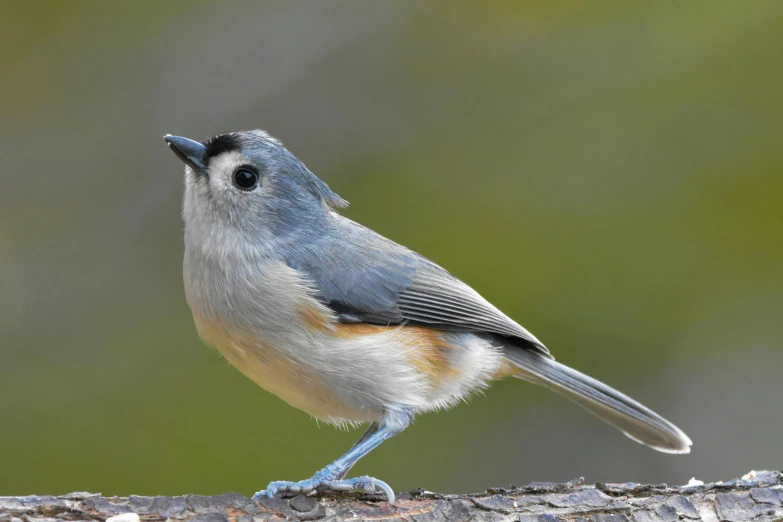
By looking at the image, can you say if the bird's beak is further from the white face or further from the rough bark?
A: the rough bark

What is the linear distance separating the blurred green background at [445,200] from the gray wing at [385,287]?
1011 mm

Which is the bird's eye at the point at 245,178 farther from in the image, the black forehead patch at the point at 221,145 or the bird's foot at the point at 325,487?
the bird's foot at the point at 325,487

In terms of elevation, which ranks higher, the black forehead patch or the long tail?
the black forehead patch

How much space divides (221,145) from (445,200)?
1808 mm

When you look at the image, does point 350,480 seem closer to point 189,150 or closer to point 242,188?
point 242,188

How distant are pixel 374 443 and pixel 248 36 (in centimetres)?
291

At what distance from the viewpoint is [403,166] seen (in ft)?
15.4

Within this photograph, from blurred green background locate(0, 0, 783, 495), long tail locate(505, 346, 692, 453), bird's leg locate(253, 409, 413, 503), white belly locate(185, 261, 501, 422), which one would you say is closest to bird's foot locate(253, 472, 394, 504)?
bird's leg locate(253, 409, 413, 503)

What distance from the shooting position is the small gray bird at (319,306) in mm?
2838

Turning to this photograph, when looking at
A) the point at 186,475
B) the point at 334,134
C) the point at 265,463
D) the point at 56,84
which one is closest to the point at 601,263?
the point at 334,134

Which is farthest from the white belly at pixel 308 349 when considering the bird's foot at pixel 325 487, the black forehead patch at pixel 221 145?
the black forehead patch at pixel 221 145

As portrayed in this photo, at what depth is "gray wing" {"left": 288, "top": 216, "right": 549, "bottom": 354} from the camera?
3.04 metres

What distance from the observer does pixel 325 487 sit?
2.68m

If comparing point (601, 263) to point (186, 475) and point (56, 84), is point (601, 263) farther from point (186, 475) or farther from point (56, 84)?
point (56, 84)
